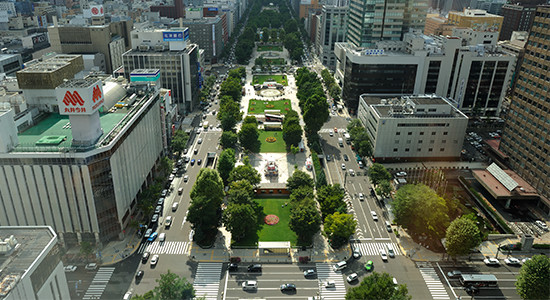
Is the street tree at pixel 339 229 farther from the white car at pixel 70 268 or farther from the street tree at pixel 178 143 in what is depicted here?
the street tree at pixel 178 143

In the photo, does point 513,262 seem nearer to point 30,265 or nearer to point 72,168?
point 30,265

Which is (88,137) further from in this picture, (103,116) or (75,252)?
(75,252)

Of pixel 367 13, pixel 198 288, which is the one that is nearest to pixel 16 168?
pixel 198 288

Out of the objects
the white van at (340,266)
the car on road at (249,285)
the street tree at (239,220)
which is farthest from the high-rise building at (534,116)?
the car on road at (249,285)

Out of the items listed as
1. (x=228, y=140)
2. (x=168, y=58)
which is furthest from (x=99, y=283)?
(x=168, y=58)

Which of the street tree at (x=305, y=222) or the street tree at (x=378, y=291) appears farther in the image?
the street tree at (x=305, y=222)

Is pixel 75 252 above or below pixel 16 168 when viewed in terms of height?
below
